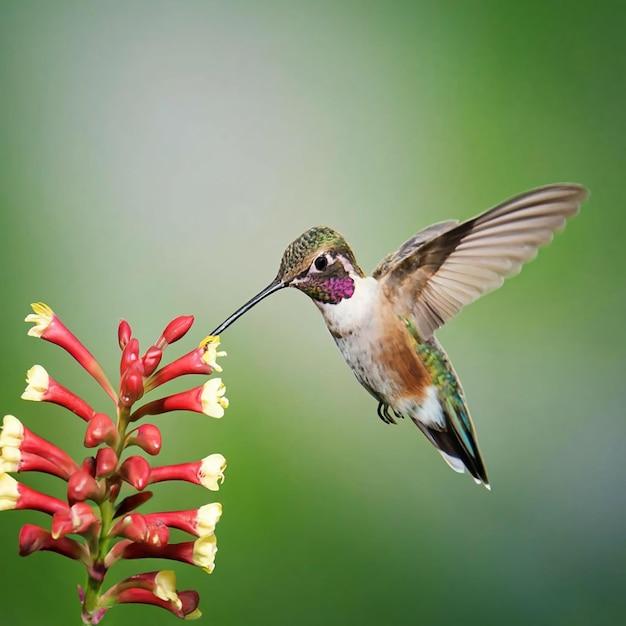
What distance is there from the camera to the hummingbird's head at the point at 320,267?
54.2 inches

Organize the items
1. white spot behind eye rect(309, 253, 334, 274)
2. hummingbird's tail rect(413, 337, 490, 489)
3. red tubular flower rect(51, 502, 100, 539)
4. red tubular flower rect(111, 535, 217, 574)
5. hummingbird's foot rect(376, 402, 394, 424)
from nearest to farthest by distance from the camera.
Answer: red tubular flower rect(51, 502, 100, 539), red tubular flower rect(111, 535, 217, 574), white spot behind eye rect(309, 253, 334, 274), hummingbird's tail rect(413, 337, 490, 489), hummingbird's foot rect(376, 402, 394, 424)

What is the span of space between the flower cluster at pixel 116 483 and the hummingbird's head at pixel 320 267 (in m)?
0.44

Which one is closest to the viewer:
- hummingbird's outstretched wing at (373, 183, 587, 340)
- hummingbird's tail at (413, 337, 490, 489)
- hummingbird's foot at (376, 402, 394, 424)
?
hummingbird's outstretched wing at (373, 183, 587, 340)

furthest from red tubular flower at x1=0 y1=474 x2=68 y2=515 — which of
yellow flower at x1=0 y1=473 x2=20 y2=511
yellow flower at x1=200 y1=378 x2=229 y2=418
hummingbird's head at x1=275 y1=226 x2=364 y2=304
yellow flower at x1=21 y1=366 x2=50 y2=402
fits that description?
hummingbird's head at x1=275 y1=226 x2=364 y2=304

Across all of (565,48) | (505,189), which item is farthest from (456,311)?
(565,48)

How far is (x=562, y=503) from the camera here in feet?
5.77

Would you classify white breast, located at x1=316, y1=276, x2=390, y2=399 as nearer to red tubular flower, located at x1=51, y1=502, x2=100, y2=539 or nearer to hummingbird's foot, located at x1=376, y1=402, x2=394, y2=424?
hummingbird's foot, located at x1=376, y1=402, x2=394, y2=424

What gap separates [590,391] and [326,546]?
72 centimetres

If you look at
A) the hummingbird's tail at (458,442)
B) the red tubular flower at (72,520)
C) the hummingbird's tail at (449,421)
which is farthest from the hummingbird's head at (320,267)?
the red tubular flower at (72,520)

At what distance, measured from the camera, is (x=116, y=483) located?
34.9 inches

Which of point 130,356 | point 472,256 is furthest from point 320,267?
point 130,356

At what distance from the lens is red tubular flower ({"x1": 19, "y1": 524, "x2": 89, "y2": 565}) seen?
2.73ft

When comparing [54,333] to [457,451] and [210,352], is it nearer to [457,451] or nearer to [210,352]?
[210,352]

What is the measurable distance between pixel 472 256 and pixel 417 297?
168 millimetres
